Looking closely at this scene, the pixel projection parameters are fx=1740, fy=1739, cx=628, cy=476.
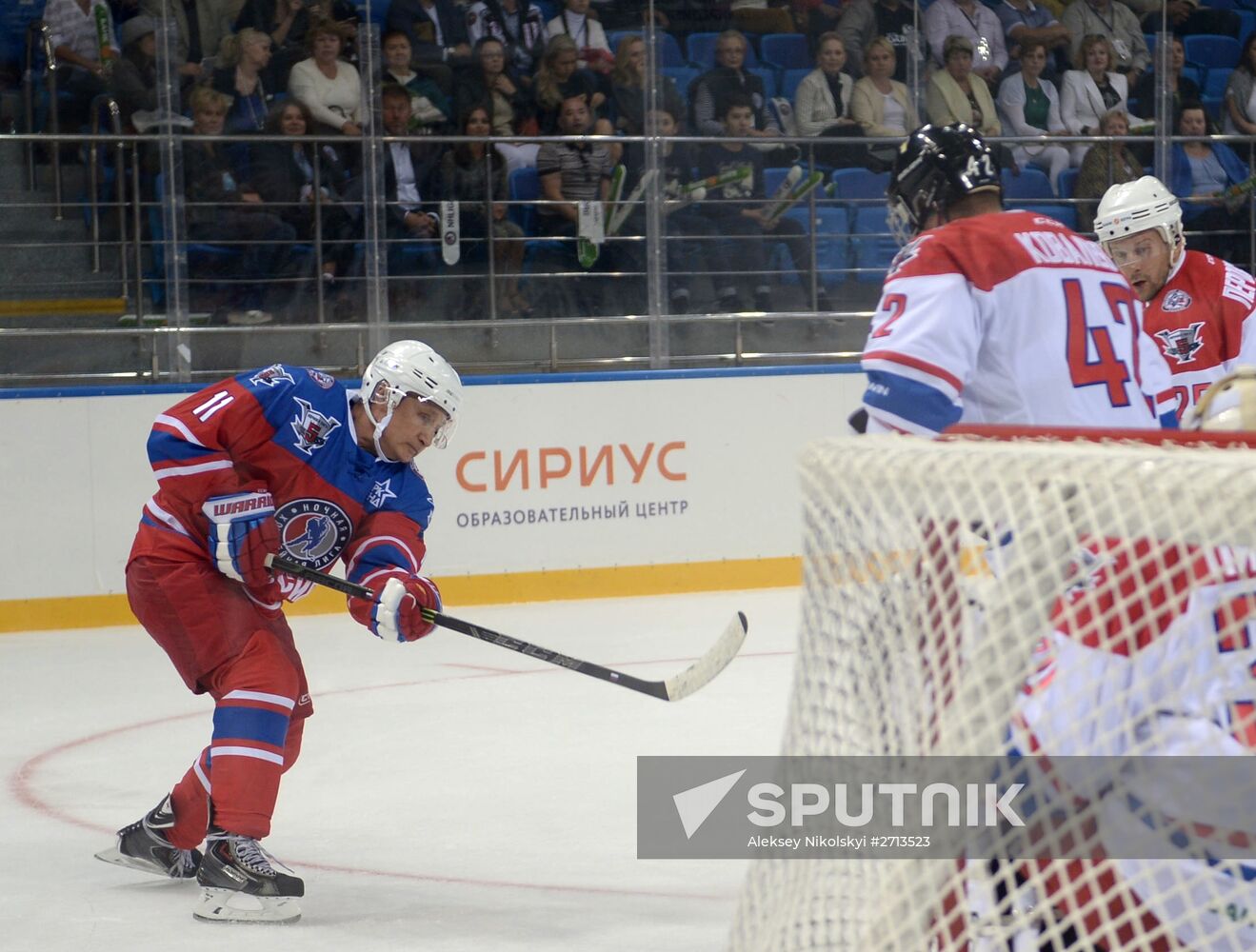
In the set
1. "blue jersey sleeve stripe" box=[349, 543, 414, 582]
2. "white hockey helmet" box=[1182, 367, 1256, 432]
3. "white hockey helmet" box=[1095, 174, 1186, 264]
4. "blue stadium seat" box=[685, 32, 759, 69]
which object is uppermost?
"blue stadium seat" box=[685, 32, 759, 69]

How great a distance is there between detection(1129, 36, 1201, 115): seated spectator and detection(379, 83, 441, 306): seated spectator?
9.27 ft

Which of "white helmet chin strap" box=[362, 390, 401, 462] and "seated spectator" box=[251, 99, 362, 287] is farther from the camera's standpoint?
"seated spectator" box=[251, 99, 362, 287]

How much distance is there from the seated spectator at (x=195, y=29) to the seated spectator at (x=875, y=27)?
2.30 meters

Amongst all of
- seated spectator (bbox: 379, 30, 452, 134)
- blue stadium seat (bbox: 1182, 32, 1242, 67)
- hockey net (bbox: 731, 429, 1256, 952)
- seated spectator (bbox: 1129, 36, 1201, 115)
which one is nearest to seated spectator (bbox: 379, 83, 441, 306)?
seated spectator (bbox: 379, 30, 452, 134)

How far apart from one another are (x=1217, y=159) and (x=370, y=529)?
4984 millimetres

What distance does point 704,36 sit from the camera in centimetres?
654

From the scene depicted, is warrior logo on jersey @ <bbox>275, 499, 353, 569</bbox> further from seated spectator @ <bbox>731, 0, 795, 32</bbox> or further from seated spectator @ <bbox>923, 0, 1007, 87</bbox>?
seated spectator @ <bbox>923, 0, 1007, 87</bbox>

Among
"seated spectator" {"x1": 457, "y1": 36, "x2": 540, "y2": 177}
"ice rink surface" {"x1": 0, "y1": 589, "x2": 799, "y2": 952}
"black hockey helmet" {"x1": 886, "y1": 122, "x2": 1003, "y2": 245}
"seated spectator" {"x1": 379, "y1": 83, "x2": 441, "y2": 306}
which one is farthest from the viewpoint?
"seated spectator" {"x1": 457, "y1": 36, "x2": 540, "y2": 177}

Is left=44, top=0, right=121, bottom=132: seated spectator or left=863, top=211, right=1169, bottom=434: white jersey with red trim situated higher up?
left=44, top=0, right=121, bottom=132: seated spectator

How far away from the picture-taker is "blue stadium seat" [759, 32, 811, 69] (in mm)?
6582

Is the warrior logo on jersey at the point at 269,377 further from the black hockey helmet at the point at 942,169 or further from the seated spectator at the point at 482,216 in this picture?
the seated spectator at the point at 482,216

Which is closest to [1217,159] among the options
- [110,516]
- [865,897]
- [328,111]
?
[328,111]

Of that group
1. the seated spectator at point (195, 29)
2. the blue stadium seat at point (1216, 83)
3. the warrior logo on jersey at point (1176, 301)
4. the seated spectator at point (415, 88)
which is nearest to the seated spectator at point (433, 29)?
the seated spectator at point (415, 88)

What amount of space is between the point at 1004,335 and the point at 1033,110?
4.83m
